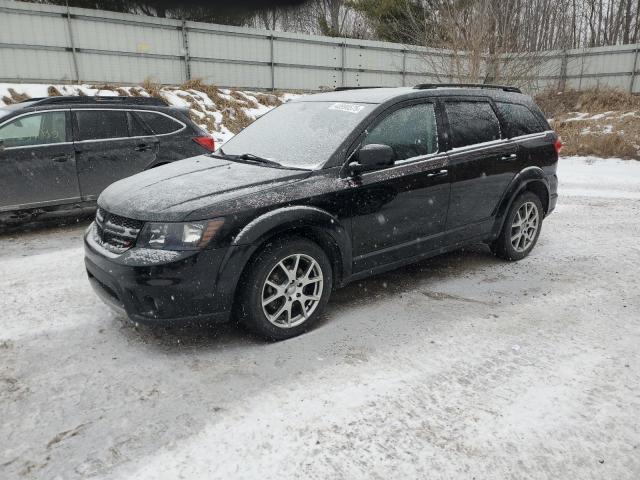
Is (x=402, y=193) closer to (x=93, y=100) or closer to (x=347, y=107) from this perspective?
(x=347, y=107)

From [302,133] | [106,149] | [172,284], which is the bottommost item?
[172,284]

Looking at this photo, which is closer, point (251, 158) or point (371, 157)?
point (371, 157)

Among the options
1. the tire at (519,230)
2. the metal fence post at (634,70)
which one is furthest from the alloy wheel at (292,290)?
the metal fence post at (634,70)

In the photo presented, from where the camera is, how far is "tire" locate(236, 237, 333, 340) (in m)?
3.37

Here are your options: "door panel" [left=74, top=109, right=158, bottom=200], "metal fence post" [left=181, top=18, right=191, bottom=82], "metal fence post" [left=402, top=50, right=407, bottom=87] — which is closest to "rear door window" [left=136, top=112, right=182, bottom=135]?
"door panel" [left=74, top=109, right=158, bottom=200]

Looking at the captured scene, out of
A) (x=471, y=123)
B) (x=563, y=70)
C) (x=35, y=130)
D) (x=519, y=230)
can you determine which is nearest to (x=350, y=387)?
(x=471, y=123)

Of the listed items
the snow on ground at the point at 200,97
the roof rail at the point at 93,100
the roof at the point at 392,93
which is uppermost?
the snow on ground at the point at 200,97

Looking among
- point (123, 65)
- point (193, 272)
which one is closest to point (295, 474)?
point (193, 272)

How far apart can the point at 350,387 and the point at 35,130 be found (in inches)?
219

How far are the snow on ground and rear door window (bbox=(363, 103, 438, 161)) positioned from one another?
9471 mm

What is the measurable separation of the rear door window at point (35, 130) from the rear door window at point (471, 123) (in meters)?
4.88

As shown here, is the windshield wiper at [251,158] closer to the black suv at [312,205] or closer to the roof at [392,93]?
the black suv at [312,205]

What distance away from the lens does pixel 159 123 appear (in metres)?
7.18

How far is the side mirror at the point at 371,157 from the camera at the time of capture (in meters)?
3.72
